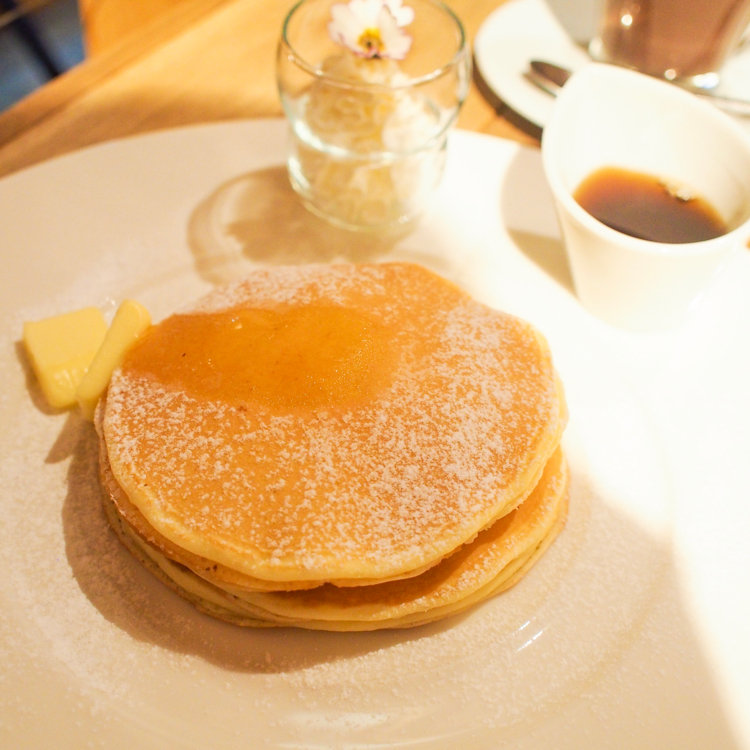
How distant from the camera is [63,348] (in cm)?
124

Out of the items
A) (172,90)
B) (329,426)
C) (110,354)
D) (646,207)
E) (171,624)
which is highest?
(172,90)

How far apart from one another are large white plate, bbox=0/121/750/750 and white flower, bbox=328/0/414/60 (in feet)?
1.24

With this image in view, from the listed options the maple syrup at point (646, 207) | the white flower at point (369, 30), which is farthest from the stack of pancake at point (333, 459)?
the white flower at point (369, 30)

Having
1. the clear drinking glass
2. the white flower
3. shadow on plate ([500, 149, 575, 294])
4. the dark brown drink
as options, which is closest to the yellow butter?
the clear drinking glass

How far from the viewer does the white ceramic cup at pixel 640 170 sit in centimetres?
130

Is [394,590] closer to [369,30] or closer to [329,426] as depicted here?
[329,426]

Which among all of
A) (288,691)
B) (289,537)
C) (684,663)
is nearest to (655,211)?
(684,663)

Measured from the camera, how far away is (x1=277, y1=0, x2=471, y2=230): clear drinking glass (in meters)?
1.42

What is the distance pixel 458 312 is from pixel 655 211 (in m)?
0.54

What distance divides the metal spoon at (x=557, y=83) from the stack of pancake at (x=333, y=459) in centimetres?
100

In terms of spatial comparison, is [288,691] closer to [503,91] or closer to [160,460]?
[160,460]

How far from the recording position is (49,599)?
1.01 m

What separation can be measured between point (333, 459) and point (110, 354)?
1.44 feet

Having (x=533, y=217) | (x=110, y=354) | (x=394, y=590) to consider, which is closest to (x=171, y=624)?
(x=394, y=590)
